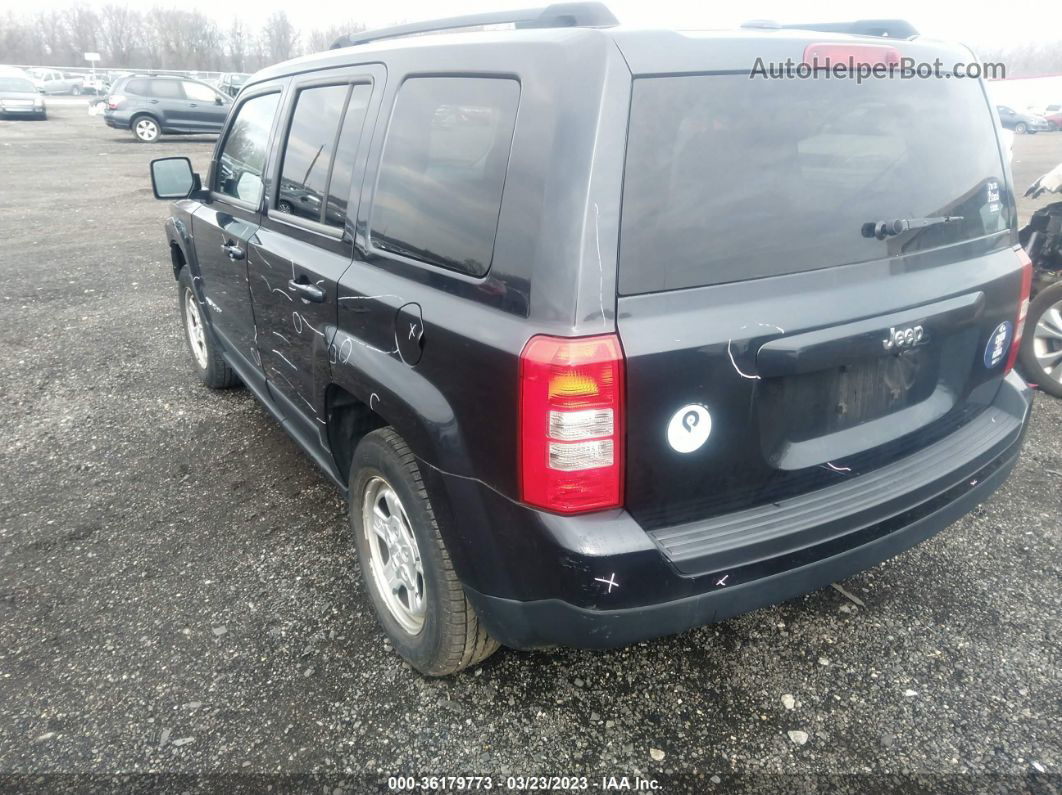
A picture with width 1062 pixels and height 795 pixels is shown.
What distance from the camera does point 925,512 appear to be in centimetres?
219

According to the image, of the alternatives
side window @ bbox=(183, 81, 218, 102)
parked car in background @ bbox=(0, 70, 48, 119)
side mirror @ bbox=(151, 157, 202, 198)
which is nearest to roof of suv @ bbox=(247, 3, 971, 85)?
side mirror @ bbox=(151, 157, 202, 198)

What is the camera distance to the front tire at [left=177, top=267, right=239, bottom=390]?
453 cm

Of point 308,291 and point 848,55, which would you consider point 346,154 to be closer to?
point 308,291

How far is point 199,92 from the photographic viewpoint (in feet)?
63.5

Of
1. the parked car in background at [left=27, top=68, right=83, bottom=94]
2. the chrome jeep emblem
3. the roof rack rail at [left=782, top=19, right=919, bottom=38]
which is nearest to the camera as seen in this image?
the chrome jeep emblem

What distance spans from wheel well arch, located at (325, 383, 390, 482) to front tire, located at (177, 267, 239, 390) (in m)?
2.05

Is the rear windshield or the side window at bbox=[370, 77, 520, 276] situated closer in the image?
the rear windshield

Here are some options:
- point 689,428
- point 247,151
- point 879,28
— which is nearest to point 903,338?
point 689,428

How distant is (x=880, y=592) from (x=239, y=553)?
8.36ft

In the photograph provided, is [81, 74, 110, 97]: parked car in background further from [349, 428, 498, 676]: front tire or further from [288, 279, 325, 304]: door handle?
[349, 428, 498, 676]: front tire

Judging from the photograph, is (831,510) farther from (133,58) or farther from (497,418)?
(133,58)

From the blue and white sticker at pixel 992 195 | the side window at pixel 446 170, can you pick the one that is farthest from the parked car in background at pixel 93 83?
the blue and white sticker at pixel 992 195

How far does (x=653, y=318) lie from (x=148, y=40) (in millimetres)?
87496

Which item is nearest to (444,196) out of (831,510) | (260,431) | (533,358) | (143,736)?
(533,358)
